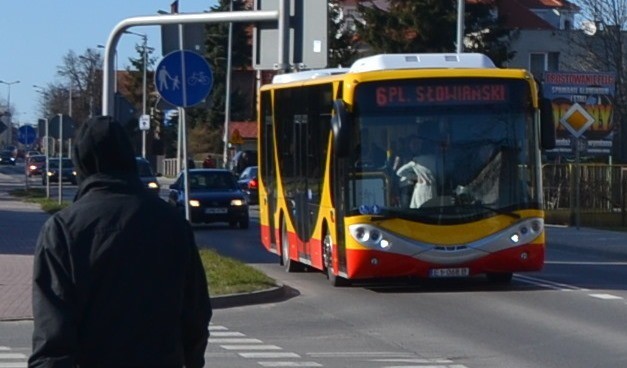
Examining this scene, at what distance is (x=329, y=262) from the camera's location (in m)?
19.9

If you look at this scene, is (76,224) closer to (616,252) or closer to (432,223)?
(432,223)

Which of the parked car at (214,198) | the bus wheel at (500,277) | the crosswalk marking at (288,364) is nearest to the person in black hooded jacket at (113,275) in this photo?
the crosswalk marking at (288,364)

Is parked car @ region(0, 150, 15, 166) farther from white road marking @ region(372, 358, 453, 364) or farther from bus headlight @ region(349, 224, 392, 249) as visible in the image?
white road marking @ region(372, 358, 453, 364)

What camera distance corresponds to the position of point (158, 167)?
9900 centimetres

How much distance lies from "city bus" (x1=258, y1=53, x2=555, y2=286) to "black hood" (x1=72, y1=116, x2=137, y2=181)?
12585 millimetres

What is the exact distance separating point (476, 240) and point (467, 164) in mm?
983

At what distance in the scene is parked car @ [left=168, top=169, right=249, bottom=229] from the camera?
35562mm

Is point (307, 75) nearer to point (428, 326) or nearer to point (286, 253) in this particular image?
point (286, 253)

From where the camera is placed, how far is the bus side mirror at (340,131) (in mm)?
A: 18047

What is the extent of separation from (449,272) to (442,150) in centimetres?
157

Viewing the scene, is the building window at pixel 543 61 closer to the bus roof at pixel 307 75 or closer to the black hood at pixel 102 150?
the bus roof at pixel 307 75

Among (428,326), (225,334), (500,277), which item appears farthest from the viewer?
(500,277)

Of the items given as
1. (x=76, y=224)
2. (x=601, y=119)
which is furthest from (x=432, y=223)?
(x=601, y=119)

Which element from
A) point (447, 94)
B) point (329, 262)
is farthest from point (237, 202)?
point (447, 94)
